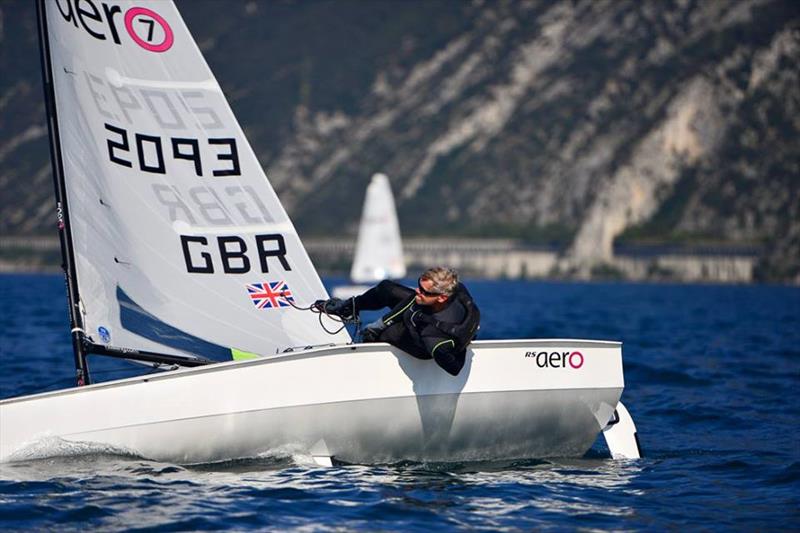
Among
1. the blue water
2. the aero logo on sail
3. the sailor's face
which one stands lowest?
the blue water

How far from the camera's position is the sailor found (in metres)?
12.3

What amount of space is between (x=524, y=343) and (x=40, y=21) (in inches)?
222

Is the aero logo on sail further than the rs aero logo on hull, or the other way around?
the aero logo on sail

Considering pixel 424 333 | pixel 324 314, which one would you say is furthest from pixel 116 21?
pixel 424 333

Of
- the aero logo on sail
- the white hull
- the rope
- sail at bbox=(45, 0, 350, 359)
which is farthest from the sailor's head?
the aero logo on sail

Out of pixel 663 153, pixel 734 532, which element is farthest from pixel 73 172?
pixel 663 153

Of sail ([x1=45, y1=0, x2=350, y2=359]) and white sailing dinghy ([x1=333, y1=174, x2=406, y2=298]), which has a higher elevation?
white sailing dinghy ([x1=333, y1=174, x2=406, y2=298])

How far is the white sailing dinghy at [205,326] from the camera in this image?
12.4m

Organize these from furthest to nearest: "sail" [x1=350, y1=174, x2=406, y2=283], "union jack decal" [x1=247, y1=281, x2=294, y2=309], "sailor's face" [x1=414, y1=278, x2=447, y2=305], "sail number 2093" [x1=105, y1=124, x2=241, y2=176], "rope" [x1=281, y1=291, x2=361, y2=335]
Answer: "sail" [x1=350, y1=174, x2=406, y2=283], "union jack decal" [x1=247, y1=281, x2=294, y2=309], "rope" [x1=281, y1=291, x2=361, y2=335], "sail number 2093" [x1=105, y1=124, x2=241, y2=176], "sailor's face" [x1=414, y1=278, x2=447, y2=305]

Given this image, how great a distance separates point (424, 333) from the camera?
12422 mm

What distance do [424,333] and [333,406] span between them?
1.06 metres

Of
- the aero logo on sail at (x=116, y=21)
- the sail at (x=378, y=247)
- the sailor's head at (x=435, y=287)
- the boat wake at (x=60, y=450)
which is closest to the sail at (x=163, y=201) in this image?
the aero logo on sail at (x=116, y=21)

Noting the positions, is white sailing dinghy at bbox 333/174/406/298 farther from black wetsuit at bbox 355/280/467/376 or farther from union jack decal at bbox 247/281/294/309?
black wetsuit at bbox 355/280/467/376

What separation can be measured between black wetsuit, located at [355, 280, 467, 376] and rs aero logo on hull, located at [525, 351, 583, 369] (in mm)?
850
